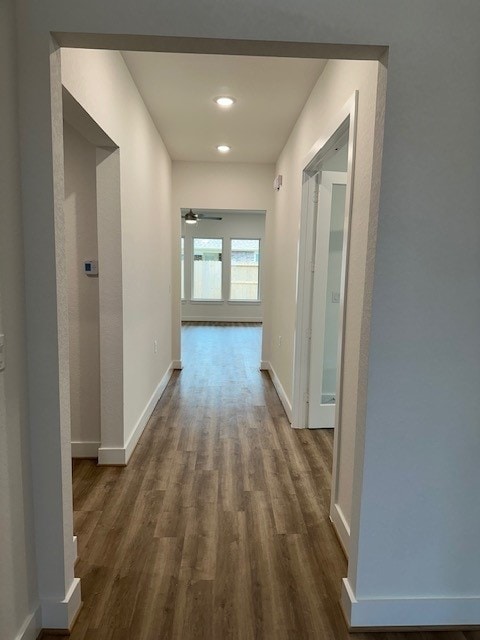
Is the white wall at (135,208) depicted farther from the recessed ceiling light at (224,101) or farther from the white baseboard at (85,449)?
the recessed ceiling light at (224,101)

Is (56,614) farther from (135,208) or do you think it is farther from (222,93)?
(222,93)

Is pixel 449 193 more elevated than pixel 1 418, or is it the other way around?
pixel 449 193

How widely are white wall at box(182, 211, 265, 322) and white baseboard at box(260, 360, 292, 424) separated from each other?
189 inches

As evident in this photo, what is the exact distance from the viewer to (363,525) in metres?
1.58

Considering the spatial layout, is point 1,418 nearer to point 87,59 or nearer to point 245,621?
point 245,621

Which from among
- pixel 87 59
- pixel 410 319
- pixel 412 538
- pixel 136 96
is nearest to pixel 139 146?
pixel 136 96

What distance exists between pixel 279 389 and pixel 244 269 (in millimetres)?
6150

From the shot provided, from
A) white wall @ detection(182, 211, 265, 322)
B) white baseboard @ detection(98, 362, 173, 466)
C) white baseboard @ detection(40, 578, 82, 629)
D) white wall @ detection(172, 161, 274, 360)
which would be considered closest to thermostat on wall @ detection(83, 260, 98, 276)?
white baseboard @ detection(98, 362, 173, 466)

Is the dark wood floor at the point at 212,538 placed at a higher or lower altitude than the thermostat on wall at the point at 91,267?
lower

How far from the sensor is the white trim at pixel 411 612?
5.32 feet

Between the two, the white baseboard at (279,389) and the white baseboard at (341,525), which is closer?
the white baseboard at (341,525)

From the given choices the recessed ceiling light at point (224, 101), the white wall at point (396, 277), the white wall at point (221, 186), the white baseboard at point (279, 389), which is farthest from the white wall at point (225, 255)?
the white wall at point (396, 277)

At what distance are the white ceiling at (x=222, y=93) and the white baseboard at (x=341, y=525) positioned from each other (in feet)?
9.02

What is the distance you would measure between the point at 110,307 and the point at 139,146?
4.63ft
